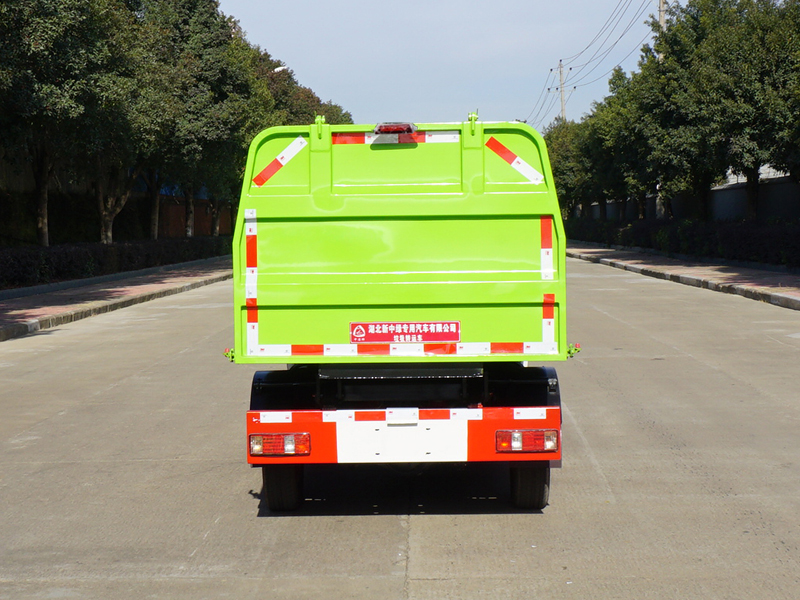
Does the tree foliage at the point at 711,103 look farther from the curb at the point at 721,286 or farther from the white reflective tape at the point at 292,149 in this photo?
the white reflective tape at the point at 292,149

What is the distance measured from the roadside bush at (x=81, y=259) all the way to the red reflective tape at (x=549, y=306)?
20957 mm

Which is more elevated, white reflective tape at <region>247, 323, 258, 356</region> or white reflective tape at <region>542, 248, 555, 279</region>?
white reflective tape at <region>542, 248, 555, 279</region>

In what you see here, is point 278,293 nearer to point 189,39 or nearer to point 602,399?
point 602,399

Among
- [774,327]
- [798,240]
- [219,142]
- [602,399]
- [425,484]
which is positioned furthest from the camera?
[219,142]

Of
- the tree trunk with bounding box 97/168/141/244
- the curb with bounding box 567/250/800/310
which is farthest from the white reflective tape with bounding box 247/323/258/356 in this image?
the tree trunk with bounding box 97/168/141/244

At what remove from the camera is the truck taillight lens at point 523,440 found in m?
5.37

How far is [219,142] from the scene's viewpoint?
35.1 meters

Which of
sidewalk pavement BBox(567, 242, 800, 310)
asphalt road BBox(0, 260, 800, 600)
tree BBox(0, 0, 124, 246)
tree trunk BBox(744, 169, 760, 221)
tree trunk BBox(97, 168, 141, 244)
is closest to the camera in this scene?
asphalt road BBox(0, 260, 800, 600)

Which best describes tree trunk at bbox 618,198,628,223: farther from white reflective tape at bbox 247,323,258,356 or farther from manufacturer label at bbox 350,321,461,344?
white reflective tape at bbox 247,323,258,356

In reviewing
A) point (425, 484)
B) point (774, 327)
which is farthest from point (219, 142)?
point (425, 484)

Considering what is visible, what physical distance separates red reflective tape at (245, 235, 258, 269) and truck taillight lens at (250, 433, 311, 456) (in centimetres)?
92

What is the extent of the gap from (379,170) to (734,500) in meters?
2.90

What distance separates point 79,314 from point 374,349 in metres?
15.3

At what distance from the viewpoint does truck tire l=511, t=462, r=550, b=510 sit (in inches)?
226
